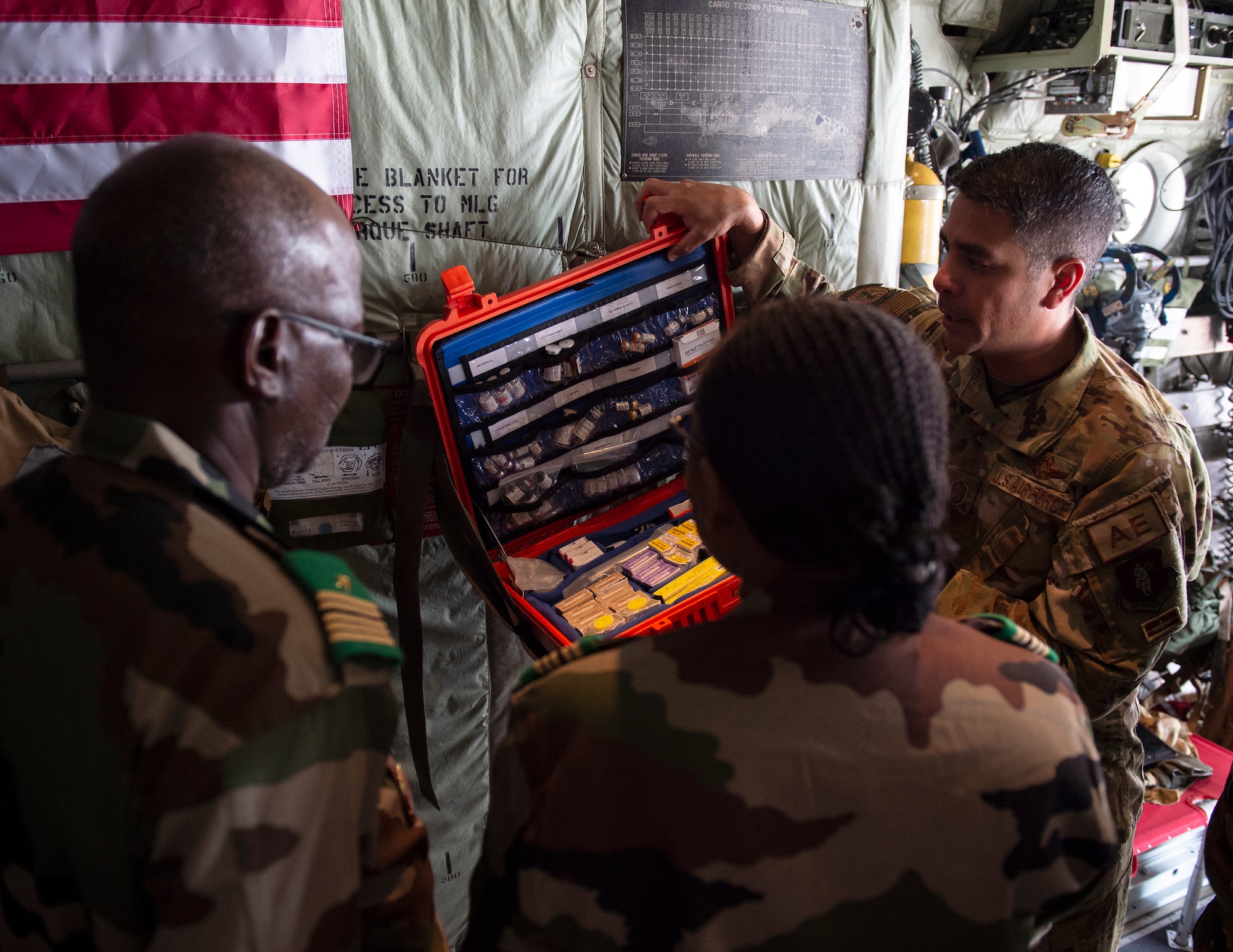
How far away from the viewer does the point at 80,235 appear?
0.92m

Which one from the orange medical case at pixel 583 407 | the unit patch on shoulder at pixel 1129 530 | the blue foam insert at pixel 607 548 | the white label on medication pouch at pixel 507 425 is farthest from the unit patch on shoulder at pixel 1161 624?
the white label on medication pouch at pixel 507 425

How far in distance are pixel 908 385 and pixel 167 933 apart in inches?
32.9

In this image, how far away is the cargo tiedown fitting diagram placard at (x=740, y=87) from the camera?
2.07 meters

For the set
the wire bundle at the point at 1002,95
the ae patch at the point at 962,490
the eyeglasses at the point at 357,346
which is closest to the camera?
the eyeglasses at the point at 357,346

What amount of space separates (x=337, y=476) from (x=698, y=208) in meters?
1.08

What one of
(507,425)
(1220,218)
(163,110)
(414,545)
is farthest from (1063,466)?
(1220,218)

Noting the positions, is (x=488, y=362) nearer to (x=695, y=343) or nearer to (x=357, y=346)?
(x=695, y=343)

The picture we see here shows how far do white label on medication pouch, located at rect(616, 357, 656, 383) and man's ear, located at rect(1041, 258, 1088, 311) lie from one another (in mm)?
845

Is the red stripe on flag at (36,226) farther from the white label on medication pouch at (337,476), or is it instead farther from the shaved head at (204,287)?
the shaved head at (204,287)

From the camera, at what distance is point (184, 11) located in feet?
5.44

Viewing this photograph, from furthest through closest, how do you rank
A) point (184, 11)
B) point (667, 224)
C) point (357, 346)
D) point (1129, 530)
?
1. point (667, 224)
2. point (184, 11)
3. point (1129, 530)
4. point (357, 346)

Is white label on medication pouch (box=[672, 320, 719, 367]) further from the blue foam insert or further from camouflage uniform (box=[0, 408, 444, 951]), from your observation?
camouflage uniform (box=[0, 408, 444, 951])

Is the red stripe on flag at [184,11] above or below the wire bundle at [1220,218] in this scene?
above

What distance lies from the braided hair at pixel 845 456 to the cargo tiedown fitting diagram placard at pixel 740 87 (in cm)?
147
